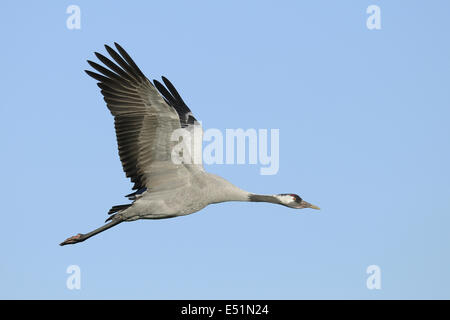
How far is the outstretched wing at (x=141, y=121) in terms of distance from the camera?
39.6 feet

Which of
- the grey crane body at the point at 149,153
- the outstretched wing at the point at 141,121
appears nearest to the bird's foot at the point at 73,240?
the grey crane body at the point at 149,153

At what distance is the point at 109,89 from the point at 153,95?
90 cm

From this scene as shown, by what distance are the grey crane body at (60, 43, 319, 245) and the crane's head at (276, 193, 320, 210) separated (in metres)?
0.86

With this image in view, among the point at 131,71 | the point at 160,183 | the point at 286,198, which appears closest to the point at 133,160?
the point at 160,183

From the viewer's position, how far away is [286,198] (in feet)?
43.5

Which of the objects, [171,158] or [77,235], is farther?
[77,235]

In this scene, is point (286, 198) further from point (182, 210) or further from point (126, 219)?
point (126, 219)

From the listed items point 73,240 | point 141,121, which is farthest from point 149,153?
point 73,240

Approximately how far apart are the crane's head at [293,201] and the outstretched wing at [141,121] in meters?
1.74

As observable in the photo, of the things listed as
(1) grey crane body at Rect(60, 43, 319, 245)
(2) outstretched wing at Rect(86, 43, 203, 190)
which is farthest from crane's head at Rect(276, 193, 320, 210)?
(2) outstretched wing at Rect(86, 43, 203, 190)

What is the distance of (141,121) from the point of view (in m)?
12.2

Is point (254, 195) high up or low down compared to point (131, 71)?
down

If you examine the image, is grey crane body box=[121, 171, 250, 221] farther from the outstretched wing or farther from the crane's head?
the crane's head

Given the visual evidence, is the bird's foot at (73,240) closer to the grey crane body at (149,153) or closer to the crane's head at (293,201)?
the grey crane body at (149,153)
